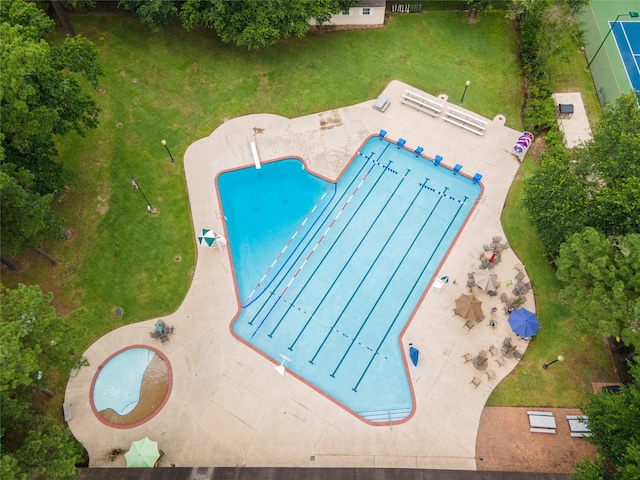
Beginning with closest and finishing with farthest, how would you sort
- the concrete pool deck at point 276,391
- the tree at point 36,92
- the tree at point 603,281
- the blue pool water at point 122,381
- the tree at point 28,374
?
the tree at point 28,374 → the tree at point 603,281 → the tree at point 36,92 → the concrete pool deck at point 276,391 → the blue pool water at point 122,381

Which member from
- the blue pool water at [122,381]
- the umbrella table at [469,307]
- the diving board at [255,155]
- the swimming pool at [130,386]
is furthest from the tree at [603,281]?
the blue pool water at [122,381]

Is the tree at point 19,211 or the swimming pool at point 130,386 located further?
the swimming pool at point 130,386

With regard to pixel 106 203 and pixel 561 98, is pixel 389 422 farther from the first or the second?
pixel 561 98

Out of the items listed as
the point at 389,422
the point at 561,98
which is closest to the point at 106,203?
the point at 389,422

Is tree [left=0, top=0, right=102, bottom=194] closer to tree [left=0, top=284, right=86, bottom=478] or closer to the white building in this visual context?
tree [left=0, top=284, right=86, bottom=478]

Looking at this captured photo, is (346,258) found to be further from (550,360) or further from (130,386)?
(130,386)

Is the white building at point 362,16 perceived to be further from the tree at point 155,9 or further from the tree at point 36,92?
the tree at point 36,92
